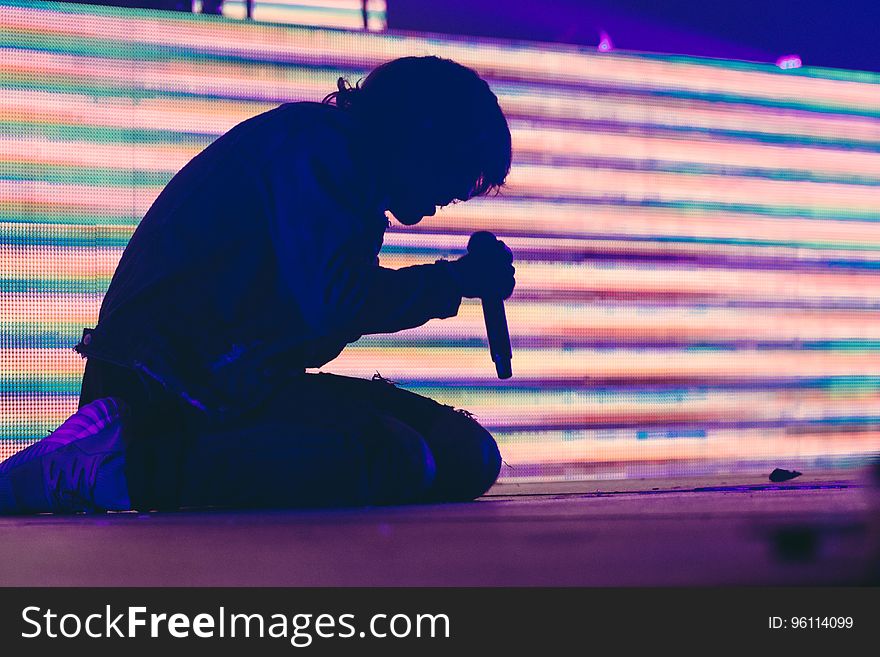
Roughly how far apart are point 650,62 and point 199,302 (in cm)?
150

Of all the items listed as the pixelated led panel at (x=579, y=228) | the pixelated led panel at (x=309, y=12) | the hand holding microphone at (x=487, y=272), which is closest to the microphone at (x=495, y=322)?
the hand holding microphone at (x=487, y=272)

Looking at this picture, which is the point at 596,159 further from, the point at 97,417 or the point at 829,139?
the point at 97,417

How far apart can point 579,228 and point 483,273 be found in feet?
2.80

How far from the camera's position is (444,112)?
1.41 meters

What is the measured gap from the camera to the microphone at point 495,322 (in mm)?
1483

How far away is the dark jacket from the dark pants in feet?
0.13

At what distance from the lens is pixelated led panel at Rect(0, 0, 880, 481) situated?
6.42 ft

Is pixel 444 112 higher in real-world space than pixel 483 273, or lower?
higher

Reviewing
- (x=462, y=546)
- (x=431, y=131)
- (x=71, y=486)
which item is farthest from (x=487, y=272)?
(x=71, y=486)

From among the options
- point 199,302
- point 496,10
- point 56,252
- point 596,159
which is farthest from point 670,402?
point 56,252

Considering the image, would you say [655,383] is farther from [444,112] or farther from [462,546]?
[462,546]

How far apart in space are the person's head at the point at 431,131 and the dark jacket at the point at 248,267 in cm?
5

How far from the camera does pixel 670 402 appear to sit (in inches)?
89.4

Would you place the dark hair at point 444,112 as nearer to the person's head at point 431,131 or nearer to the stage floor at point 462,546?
the person's head at point 431,131
